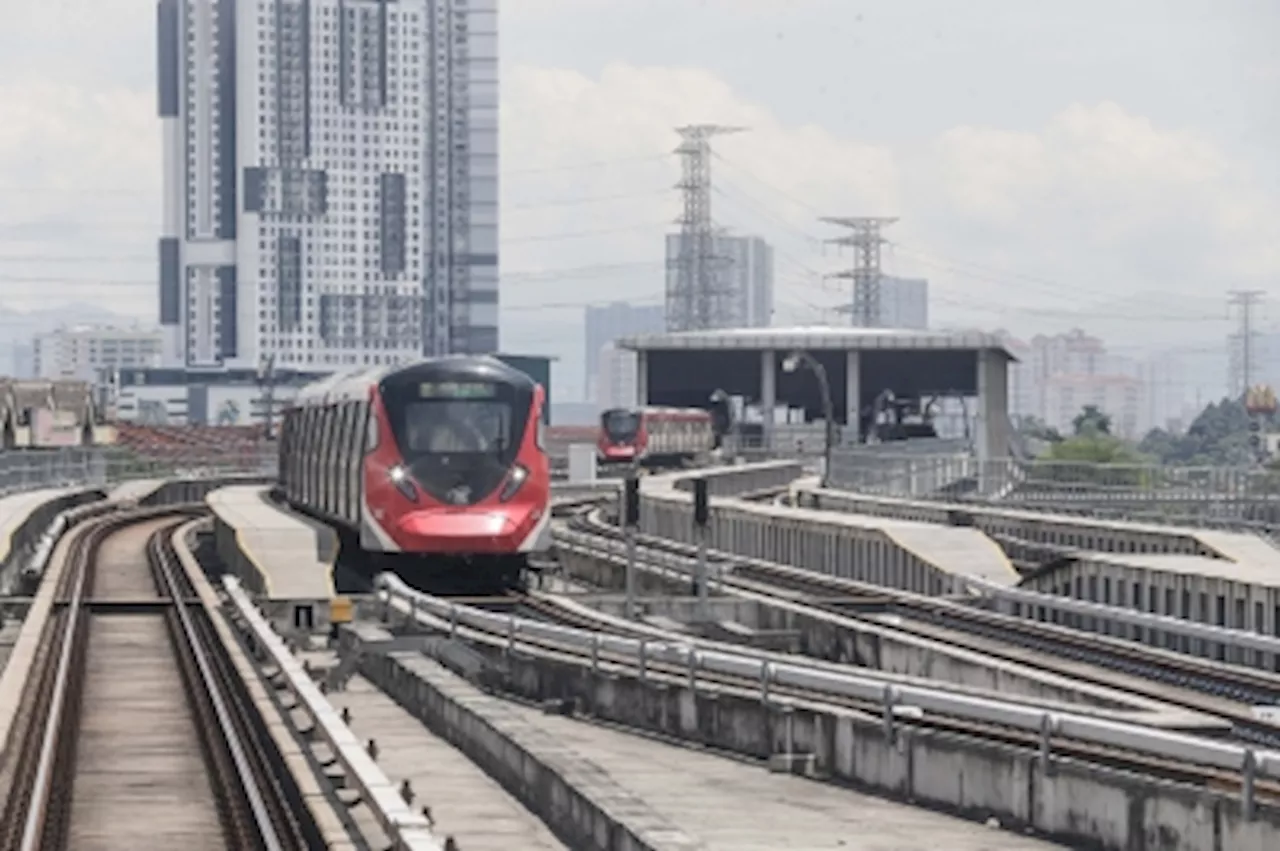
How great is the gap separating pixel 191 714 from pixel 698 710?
190 inches

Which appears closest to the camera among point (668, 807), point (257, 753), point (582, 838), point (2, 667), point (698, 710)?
point (582, 838)

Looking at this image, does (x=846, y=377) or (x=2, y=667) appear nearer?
(x=2, y=667)

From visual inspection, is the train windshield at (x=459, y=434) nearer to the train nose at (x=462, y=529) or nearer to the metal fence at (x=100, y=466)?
the train nose at (x=462, y=529)

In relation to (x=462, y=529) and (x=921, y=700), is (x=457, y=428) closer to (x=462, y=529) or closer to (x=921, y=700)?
(x=462, y=529)

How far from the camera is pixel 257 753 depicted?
22.4m

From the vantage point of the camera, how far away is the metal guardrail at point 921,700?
53.0 feet

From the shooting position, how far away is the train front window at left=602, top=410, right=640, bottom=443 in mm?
112500

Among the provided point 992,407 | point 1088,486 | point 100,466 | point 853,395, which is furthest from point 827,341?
point 1088,486

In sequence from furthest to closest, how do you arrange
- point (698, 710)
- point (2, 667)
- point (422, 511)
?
point (422, 511), point (2, 667), point (698, 710)

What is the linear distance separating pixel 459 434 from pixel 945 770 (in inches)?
853

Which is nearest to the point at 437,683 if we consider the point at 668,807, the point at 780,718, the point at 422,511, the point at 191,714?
the point at 191,714

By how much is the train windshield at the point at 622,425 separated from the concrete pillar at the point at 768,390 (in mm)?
8769

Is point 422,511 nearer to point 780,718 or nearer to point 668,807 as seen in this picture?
point 780,718

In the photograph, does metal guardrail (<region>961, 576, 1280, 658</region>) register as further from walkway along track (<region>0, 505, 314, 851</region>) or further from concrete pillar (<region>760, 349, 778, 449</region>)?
concrete pillar (<region>760, 349, 778, 449</region>)
